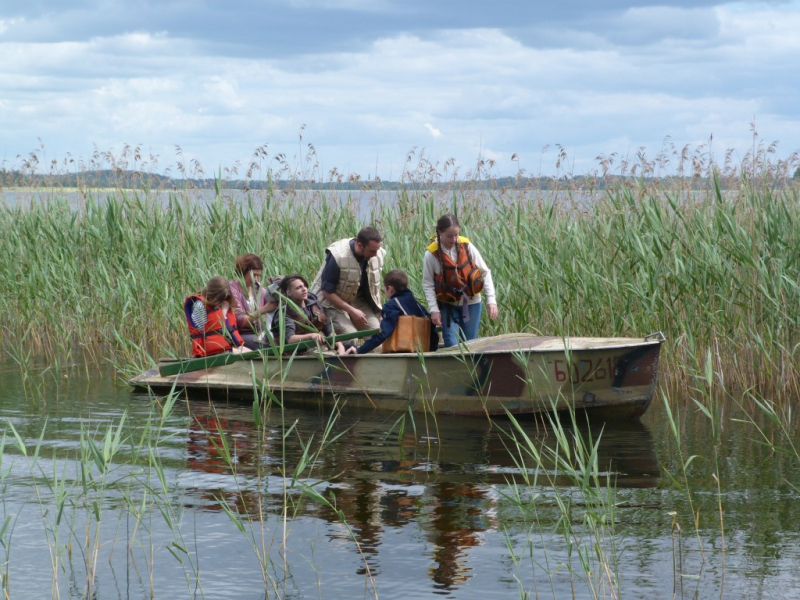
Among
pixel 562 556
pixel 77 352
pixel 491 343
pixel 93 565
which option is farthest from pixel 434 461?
pixel 77 352

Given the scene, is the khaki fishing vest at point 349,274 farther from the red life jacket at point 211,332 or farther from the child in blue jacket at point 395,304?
the red life jacket at point 211,332

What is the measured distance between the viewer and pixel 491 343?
23.1 feet

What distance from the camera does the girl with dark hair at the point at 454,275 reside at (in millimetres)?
7301

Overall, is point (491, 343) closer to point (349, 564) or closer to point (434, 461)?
point (434, 461)

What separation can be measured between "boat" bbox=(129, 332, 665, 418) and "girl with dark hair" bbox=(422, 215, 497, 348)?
14.7 inches

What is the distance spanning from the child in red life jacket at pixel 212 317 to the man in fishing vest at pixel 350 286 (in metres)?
0.74

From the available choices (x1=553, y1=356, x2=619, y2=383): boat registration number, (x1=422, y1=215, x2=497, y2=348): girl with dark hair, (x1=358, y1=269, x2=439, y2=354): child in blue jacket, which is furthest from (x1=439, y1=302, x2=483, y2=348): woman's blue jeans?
(x1=553, y1=356, x2=619, y2=383): boat registration number

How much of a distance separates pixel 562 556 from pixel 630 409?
296 centimetres

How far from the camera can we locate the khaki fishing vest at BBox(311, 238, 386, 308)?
25.8ft

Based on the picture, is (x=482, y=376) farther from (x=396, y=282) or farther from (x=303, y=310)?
(x=303, y=310)

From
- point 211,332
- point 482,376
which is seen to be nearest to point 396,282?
point 482,376

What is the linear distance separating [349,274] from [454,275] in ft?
3.26

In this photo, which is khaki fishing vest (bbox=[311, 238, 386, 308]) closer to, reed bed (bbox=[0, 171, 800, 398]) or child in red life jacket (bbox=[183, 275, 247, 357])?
reed bed (bbox=[0, 171, 800, 398])

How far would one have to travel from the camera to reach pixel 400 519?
4719 millimetres
